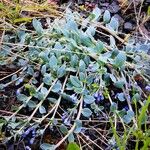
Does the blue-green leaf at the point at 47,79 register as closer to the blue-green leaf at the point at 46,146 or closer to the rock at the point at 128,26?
the blue-green leaf at the point at 46,146

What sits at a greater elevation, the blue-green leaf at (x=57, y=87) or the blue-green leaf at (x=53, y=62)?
the blue-green leaf at (x=53, y=62)

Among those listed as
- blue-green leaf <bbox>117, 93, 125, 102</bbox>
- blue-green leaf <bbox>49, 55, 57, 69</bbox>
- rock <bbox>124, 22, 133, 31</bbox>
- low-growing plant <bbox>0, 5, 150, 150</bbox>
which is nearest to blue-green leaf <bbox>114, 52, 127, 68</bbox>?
low-growing plant <bbox>0, 5, 150, 150</bbox>

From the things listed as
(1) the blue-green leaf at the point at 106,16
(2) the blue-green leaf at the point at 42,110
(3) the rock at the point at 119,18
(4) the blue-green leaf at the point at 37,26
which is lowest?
(2) the blue-green leaf at the point at 42,110

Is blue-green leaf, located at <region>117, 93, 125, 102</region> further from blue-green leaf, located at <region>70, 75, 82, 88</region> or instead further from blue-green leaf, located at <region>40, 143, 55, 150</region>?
blue-green leaf, located at <region>40, 143, 55, 150</region>

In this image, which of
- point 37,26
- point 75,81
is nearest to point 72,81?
point 75,81

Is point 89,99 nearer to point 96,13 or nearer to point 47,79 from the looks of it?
point 47,79

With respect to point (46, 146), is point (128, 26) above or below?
above

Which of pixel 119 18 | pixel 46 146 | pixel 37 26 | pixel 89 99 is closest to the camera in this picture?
pixel 46 146

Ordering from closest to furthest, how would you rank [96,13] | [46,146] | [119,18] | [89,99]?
1. [46,146]
2. [89,99]
3. [96,13]
4. [119,18]

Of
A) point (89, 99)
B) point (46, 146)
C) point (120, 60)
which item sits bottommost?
point (46, 146)

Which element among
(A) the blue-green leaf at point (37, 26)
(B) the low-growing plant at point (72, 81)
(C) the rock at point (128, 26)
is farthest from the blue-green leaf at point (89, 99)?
(C) the rock at point (128, 26)

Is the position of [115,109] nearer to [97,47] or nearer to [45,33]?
[97,47]
